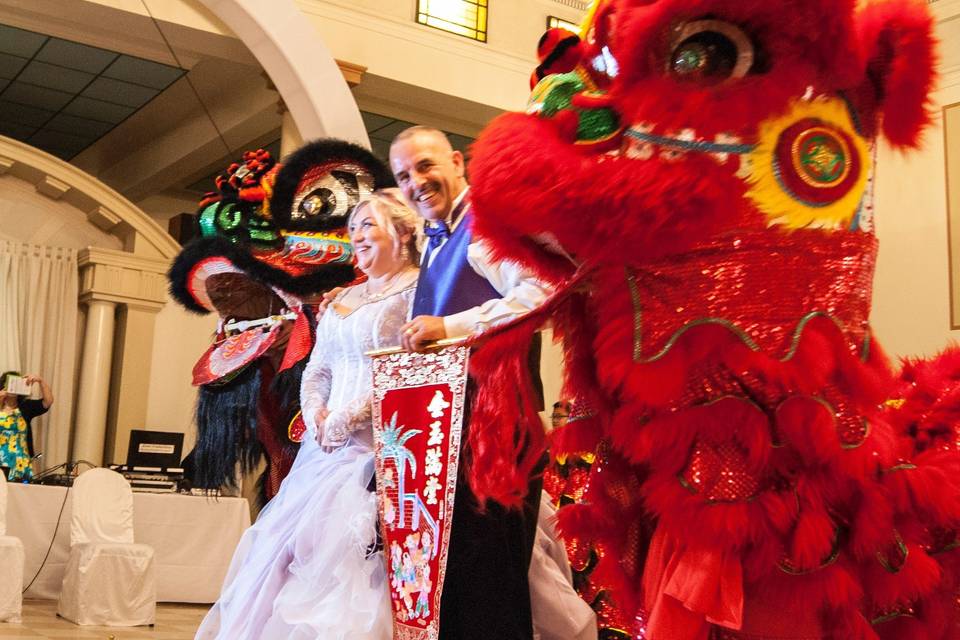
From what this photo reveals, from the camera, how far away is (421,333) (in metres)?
2.08

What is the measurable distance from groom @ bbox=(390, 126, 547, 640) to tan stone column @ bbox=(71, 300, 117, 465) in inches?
331

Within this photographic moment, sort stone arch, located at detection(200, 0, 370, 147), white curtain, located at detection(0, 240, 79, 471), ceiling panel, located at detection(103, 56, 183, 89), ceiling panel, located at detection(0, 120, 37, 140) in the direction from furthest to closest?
1. ceiling panel, located at detection(0, 120, 37, 140)
2. white curtain, located at detection(0, 240, 79, 471)
3. ceiling panel, located at detection(103, 56, 183, 89)
4. stone arch, located at detection(200, 0, 370, 147)

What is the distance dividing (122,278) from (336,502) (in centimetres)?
833

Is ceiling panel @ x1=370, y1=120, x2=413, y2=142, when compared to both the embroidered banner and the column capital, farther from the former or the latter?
the embroidered banner

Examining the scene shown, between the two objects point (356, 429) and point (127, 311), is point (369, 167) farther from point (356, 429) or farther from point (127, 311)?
point (127, 311)

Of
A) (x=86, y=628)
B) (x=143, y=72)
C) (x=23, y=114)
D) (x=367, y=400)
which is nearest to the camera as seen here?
(x=367, y=400)

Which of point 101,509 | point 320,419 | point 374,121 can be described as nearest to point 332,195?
point 320,419

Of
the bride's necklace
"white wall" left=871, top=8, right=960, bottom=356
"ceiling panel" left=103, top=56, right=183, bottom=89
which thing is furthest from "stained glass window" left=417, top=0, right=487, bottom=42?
the bride's necklace

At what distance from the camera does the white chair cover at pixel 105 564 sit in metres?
5.58

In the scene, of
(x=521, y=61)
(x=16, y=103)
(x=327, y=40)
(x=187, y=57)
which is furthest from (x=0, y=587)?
(x=16, y=103)

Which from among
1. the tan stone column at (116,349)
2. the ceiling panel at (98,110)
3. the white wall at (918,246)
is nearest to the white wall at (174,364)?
the tan stone column at (116,349)

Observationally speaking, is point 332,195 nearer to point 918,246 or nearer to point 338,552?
point 338,552

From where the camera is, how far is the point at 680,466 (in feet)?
5.18

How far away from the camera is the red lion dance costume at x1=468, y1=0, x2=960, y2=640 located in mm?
1530
